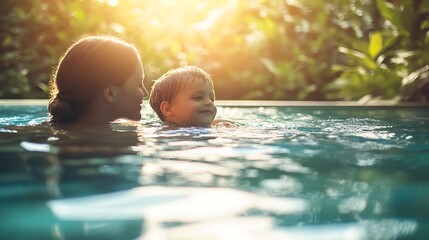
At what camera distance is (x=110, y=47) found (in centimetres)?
425

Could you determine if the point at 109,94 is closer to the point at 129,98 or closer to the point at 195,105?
the point at 129,98

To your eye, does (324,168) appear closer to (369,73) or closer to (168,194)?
(168,194)

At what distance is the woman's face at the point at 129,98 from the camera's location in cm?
428

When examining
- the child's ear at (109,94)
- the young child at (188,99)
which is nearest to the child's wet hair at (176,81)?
the young child at (188,99)

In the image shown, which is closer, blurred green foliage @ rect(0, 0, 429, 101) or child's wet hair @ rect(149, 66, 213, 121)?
child's wet hair @ rect(149, 66, 213, 121)

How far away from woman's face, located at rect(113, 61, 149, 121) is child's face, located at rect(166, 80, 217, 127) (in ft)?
1.33

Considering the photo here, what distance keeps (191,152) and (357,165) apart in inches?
33.6

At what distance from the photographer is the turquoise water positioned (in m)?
1.36

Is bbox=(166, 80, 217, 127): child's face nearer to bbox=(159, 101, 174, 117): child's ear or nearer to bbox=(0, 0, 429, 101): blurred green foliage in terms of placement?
bbox=(159, 101, 174, 117): child's ear

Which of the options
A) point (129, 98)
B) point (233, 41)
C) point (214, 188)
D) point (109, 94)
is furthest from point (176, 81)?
point (233, 41)

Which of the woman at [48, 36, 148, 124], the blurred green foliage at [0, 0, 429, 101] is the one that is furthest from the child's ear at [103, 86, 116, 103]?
the blurred green foliage at [0, 0, 429, 101]

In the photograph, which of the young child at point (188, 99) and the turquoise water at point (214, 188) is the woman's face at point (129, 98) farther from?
the turquoise water at point (214, 188)

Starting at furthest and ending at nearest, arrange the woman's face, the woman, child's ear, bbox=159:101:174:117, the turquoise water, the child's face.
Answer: child's ear, bbox=159:101:174:117, the child's face, the woman's face, the woman, the turquoise water

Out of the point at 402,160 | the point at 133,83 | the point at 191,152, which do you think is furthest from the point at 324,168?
the point at 133,83
